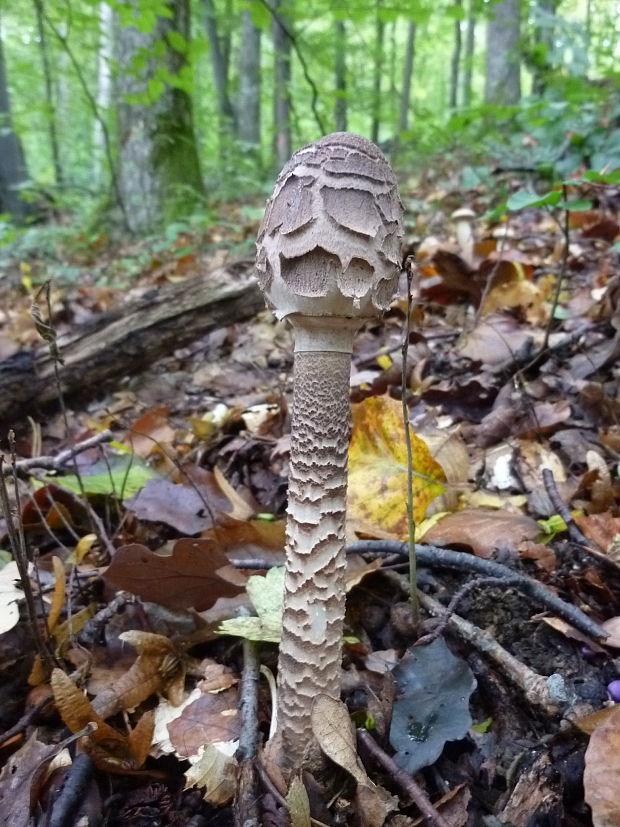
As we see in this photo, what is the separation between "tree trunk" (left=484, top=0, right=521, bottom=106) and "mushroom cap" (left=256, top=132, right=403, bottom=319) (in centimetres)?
964

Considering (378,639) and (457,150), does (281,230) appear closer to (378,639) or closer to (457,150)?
(378,639)

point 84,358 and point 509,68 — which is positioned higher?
point 509,68

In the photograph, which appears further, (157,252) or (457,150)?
(457,150)

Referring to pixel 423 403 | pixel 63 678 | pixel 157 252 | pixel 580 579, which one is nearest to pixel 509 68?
pixel 157 252

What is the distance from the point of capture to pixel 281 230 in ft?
4.66

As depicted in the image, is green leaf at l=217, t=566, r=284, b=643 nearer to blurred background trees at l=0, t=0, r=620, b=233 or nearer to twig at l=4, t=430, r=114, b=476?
twig at l=4, t=430, r=114, b=476

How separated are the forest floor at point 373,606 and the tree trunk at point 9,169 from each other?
10.7 meters

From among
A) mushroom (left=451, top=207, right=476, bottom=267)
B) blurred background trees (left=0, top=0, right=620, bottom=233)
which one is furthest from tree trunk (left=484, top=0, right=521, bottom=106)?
mushroom (left=451, top=207, right=476, bottom=267)

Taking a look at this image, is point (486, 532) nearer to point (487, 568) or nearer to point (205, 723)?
point (487, 568)

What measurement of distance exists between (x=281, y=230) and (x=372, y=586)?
1390 millimetres

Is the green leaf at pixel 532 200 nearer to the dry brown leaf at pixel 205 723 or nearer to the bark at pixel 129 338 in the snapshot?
the bark at pixel 129 338

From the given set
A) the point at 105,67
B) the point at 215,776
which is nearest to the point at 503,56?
the point at 105,67

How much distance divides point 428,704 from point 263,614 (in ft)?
1.93

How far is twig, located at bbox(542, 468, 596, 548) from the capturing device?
7.10 feet
